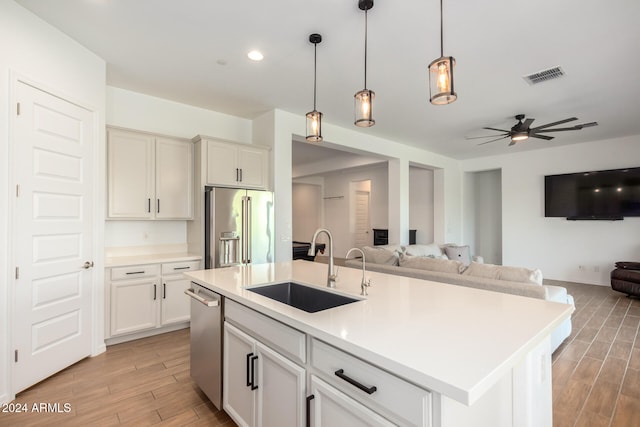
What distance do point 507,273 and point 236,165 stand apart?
10.5 feet

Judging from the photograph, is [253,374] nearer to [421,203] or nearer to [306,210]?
[421,203]

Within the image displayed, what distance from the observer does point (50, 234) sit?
2.55 m

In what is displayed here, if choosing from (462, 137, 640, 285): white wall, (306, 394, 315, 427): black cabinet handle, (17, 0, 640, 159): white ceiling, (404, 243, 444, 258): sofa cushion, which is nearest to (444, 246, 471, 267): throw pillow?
(404, 243, 444, 258): sofa cushion

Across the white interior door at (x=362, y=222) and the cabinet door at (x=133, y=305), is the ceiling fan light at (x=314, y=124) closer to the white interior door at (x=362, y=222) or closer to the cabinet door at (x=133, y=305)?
the cabinet door at (x=133, y=305)

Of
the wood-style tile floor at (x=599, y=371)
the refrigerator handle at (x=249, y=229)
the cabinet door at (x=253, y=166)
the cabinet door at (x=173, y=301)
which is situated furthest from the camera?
the cabinet door at (x=253, y=166)

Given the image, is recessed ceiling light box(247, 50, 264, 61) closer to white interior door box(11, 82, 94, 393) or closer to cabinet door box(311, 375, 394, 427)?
white interior door box(11, 82, 94, 393)

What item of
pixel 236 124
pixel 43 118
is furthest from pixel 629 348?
pixel 43 118

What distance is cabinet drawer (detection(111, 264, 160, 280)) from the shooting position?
126 inches

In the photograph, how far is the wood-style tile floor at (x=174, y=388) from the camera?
2072 mm

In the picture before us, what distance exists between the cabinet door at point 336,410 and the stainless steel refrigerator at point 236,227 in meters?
2.66

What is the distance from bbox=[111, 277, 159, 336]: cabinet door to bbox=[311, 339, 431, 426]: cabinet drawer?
278 cm

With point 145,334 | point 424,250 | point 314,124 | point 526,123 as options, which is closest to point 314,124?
point 314,124

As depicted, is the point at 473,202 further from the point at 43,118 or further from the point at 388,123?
the point at 43,118

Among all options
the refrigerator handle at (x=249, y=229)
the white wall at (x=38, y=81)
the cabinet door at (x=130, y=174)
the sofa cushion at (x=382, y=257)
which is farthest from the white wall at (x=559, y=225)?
the white wall at (x=38, y=81)
